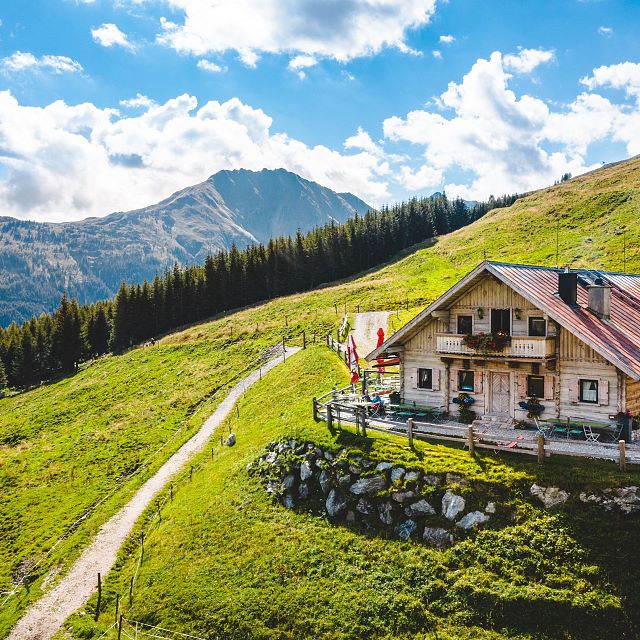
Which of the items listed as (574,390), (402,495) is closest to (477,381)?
(574,390)

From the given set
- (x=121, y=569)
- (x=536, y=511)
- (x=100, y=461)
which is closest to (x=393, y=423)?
(x=536, y=511)

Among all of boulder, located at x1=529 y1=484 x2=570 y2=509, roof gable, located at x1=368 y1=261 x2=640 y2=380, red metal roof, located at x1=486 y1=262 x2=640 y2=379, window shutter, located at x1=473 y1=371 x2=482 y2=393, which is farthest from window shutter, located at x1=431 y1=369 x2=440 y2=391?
boulder, located at x1=529 y1=484 x2=570 y2=509

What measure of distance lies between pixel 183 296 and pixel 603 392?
91.7 metres

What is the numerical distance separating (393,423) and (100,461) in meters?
25.8

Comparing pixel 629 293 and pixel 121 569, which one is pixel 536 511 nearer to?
pixel 629 293

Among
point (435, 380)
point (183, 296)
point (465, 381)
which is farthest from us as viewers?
point (183, 296)

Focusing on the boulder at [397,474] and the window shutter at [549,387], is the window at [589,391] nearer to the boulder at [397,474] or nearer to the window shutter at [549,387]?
the window shutter at [549,387]

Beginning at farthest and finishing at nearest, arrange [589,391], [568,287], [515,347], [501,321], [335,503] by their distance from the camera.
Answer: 1. [501,321]
2. [568,287]
3. [515,347]
4. [589,391]
5. [335,503]

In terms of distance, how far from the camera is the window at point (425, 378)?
95.1ft

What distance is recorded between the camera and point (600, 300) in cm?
2523

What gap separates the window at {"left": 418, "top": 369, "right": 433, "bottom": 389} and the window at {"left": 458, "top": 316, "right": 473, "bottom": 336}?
292 cm

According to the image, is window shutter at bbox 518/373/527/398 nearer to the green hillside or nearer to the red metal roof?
the red metal roof

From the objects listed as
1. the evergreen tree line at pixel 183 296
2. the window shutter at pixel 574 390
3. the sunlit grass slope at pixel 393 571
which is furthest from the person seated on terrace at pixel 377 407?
the evergreen tree line at pixel 183 296

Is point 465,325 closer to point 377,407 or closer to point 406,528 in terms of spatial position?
point 377,407
